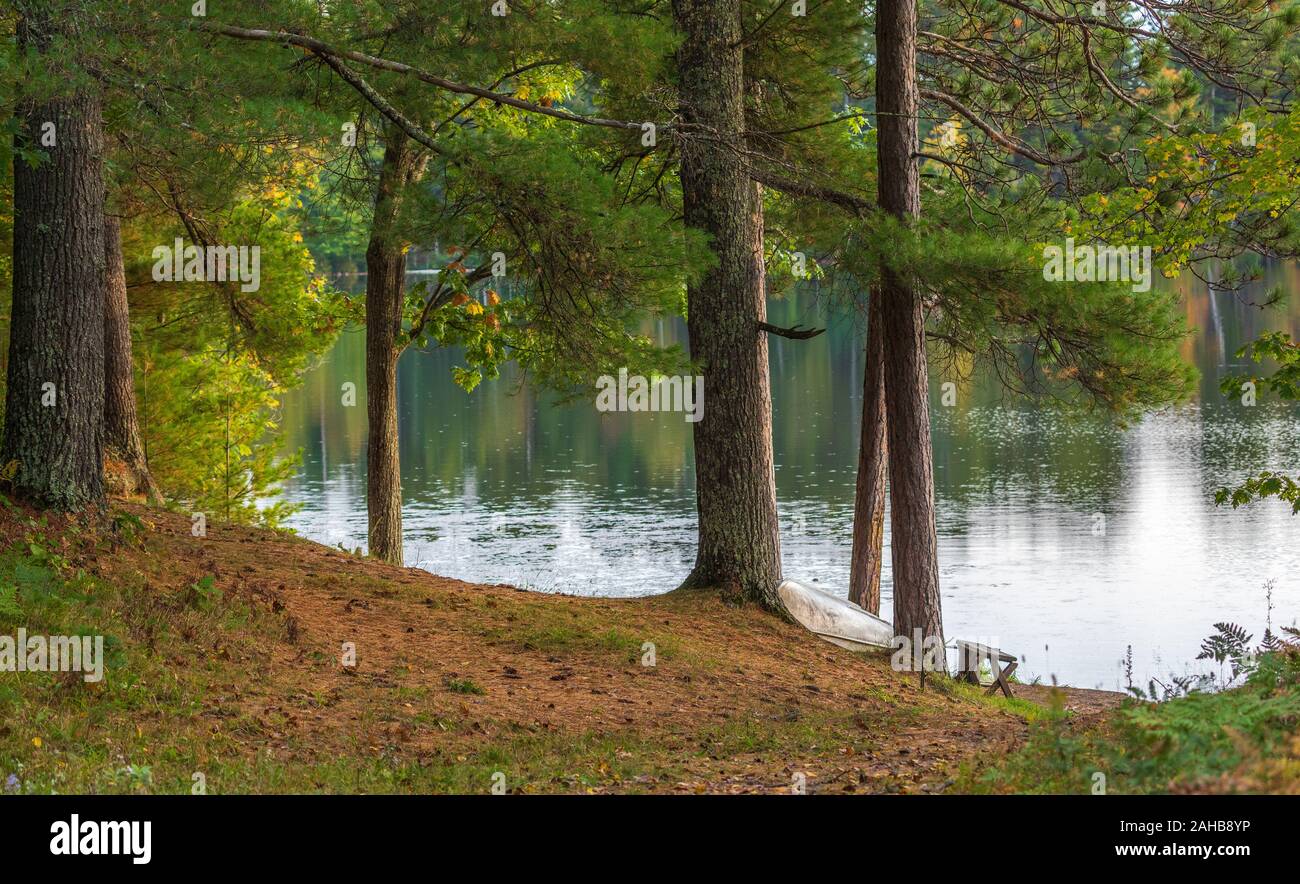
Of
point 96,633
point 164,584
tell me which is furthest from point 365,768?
point 164,584

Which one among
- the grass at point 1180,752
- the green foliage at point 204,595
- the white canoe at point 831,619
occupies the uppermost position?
the green foliage at point 204,595

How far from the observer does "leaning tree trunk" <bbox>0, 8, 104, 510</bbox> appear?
30.5 ft

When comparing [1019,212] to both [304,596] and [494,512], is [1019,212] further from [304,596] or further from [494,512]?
[494,512]

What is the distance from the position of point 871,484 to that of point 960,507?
1286 cm

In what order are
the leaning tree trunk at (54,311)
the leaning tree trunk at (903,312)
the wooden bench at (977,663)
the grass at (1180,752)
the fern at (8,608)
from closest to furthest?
the grass at (1180,752) < the fern at (8,608) < the leaning tree trunk at (54,311) < the leaning tree trunk at (903,312) < the wooden bench at (977,663)

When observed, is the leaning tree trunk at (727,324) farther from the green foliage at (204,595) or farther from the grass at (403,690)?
the green foliage at (204,595)

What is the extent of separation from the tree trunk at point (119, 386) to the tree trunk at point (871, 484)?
7.65 m

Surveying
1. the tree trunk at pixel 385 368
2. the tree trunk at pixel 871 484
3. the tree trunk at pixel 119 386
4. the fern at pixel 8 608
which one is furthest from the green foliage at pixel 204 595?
the tree trunk at pixel 871 484

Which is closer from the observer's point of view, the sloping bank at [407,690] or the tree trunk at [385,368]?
the sloping bank at [407,690]

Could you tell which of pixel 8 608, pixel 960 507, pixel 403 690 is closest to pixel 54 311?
pixel 8 608

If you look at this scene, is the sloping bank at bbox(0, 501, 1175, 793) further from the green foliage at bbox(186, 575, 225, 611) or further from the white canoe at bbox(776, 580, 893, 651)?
the white canoe at bbox(776, 580, 893, 651)

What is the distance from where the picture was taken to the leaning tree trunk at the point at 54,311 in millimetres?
9281

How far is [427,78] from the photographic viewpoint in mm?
9523
